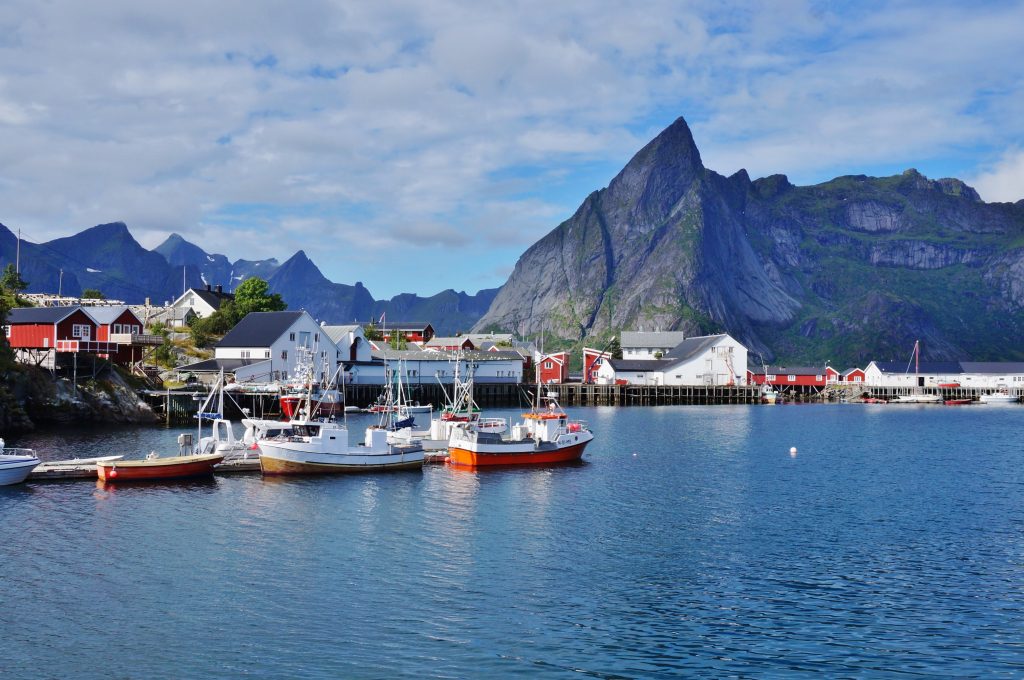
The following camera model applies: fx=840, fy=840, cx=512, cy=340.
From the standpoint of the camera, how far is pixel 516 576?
3022 centimetres

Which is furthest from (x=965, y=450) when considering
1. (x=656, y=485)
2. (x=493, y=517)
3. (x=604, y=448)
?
(x=493, y=517)

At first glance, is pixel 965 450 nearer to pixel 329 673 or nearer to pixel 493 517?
pixel 493 517

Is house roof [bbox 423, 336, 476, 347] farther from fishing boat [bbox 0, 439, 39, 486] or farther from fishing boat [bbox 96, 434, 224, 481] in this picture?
fishing boat [bbox 0, 439, 39, 486]

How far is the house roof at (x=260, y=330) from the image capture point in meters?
106

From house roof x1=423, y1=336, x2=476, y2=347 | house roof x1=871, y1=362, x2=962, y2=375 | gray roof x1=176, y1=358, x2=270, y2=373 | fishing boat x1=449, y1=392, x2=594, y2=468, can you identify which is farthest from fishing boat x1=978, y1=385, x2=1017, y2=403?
gray roof x1=176, y1=358, x2=270, y2=373

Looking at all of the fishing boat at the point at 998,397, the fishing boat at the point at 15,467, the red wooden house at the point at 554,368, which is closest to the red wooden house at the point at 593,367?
the red wooden house at the point at 554,368

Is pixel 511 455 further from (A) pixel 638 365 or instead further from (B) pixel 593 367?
(B) pixel 593 367

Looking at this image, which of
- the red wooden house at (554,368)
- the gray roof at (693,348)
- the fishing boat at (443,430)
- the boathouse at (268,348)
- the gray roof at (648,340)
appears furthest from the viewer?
the gray roof at (648,340)

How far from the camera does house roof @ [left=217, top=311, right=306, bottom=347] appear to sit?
106 meters

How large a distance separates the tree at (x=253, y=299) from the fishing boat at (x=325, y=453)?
90.9m

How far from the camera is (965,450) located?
71.2 metres

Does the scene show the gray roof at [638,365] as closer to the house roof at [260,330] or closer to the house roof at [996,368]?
the house roof at [260,330]

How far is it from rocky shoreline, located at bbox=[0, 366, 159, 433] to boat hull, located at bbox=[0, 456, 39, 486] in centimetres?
2669

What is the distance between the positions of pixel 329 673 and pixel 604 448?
5064 centimetres
